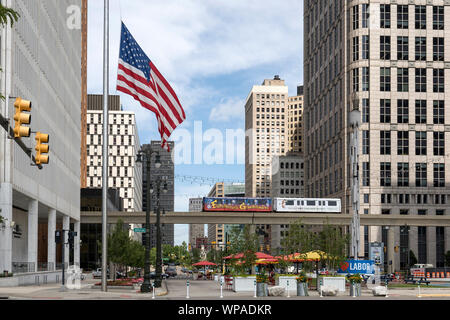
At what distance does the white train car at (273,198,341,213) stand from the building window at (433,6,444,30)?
145 ft

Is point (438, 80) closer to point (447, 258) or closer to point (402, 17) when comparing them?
point (402, 17)

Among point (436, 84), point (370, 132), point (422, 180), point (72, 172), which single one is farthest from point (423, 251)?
point (72, 172)

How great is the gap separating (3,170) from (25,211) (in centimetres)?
2280

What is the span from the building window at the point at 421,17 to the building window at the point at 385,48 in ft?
21.2

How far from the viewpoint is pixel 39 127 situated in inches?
2362

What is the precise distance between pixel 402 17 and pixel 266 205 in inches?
1985

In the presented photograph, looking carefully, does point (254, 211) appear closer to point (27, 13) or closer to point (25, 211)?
point (25, 211)

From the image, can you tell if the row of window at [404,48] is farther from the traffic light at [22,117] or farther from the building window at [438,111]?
the traffic light at [22,117]

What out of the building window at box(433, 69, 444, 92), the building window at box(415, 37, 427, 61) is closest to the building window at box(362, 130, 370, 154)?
the building window at box(433, 69, 444, 92)

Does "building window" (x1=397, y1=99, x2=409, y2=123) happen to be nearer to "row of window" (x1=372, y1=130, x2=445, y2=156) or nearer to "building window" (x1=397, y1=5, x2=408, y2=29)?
"row of window" (x1=372, y1=130, x2=445, y2=156)

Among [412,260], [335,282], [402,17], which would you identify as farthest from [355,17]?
[335,282]

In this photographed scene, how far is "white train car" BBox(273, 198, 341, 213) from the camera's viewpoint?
314 ft

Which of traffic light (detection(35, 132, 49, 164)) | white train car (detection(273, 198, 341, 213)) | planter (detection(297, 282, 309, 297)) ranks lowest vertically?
planter (detection(297, 282, 309, 297))

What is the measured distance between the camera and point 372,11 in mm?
119562
